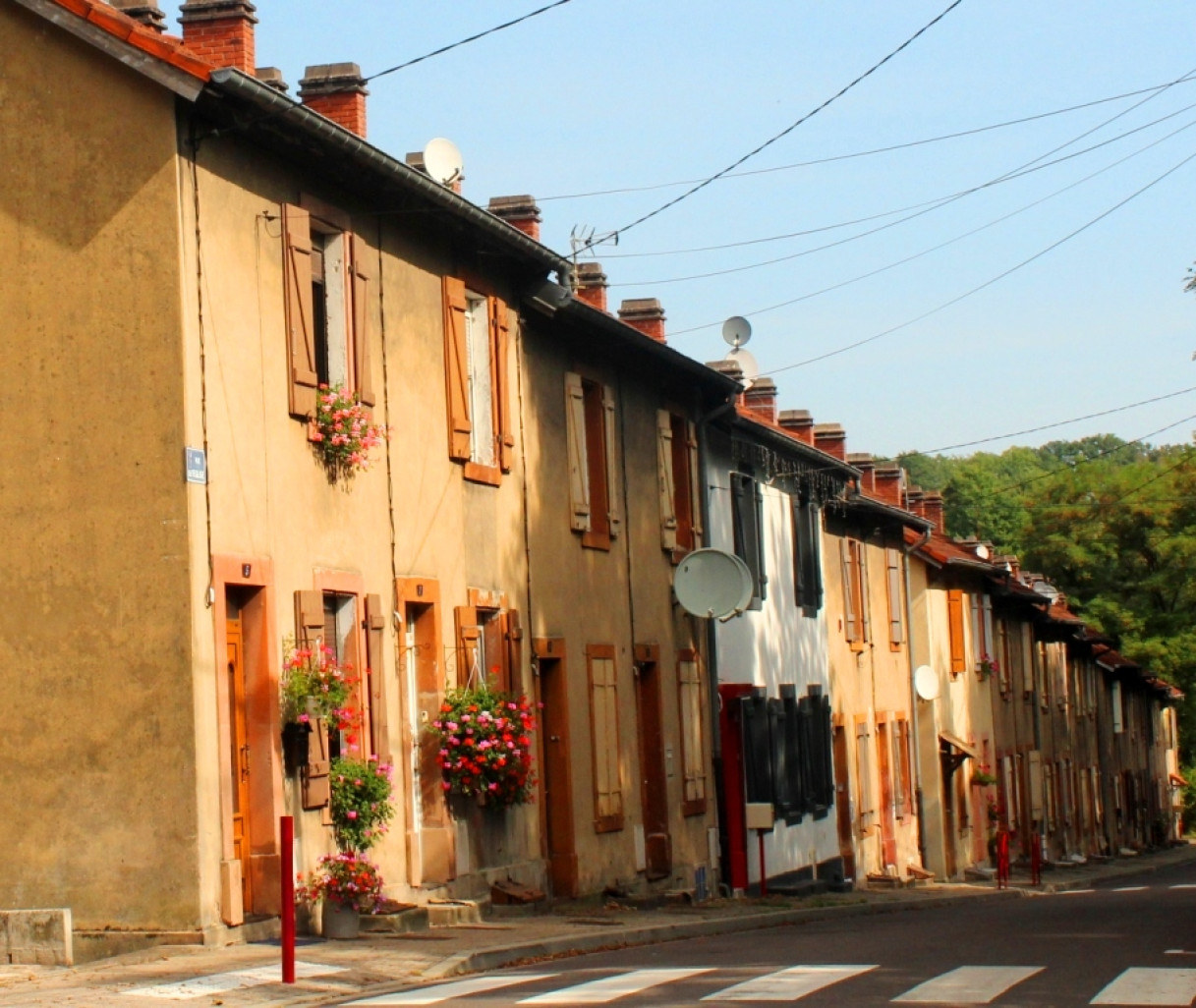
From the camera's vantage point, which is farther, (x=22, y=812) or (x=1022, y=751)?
(x=1022, y=751)

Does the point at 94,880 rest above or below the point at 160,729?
below

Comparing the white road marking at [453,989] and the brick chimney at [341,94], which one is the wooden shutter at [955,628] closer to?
the brick chimney at [341,94]

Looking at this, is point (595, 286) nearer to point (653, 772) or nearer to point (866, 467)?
→ point (653, 772)

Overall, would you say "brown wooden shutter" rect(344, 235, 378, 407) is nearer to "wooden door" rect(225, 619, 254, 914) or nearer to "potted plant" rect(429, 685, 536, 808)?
"wooden door" rect(225, 619, 254, 914)

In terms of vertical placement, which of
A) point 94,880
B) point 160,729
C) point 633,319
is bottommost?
point 94,880

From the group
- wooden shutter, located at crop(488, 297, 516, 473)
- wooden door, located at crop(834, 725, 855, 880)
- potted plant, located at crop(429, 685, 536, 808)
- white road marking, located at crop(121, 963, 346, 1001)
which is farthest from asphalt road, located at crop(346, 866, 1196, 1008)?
wooden door, located at crop(834, 725, 855, 880)

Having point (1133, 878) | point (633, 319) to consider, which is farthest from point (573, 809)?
point (1133, 878)

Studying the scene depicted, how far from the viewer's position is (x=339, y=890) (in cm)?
1515

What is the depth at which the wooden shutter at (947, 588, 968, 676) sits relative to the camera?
41.2 metres

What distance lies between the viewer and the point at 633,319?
28.0 m

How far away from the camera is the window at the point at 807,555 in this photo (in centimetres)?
3078

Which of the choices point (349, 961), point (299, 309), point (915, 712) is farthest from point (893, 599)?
point (349, 961)

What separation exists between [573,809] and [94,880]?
7470 mm

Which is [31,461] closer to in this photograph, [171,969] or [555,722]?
[171,969]
